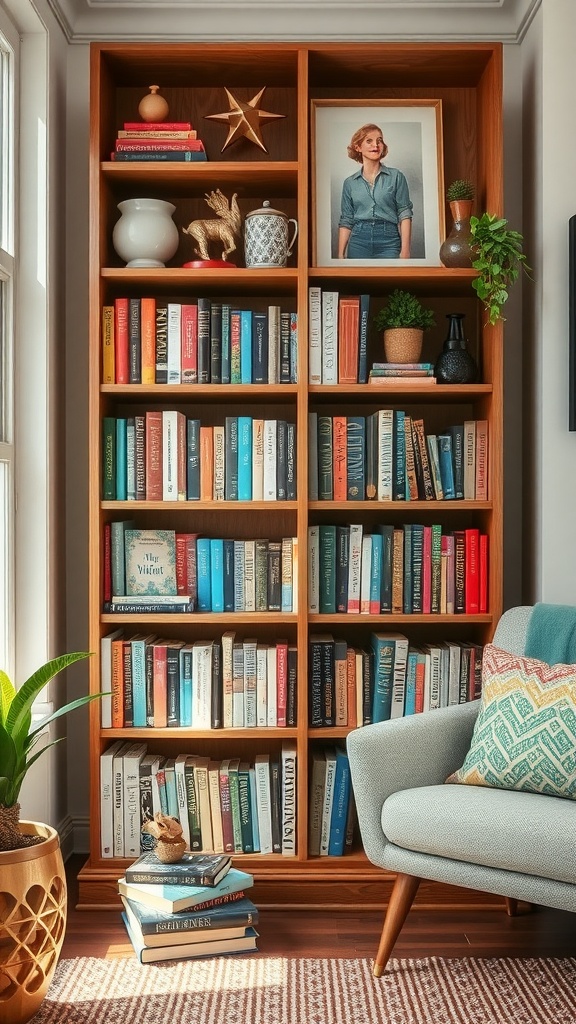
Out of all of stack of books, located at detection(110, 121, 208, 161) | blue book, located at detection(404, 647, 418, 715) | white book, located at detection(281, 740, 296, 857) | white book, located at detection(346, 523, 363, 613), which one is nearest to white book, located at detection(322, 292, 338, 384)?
white book, located at detection(346, 523, 363, 613)

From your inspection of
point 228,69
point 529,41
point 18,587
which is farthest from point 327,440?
point 529,41

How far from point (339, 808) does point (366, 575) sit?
0.70m

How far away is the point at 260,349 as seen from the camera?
274cm

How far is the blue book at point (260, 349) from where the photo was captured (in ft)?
9.00

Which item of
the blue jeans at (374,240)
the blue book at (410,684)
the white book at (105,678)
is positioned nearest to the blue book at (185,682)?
the white book at (105,678)

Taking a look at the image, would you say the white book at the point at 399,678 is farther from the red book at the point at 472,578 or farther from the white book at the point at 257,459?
the white book at the point at 257,459

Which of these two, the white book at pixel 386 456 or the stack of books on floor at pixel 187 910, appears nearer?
the stack of books on floor at pixel 187 910

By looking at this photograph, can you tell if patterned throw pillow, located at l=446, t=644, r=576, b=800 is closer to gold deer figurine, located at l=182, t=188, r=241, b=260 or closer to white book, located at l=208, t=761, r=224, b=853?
white book, located at l=208, t=761, r=224, b=853

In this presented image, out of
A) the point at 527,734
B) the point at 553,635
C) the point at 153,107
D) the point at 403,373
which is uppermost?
the point at 153,107

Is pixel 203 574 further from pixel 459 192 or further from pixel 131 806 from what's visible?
pixel 459 192

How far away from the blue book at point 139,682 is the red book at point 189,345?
2.65ft

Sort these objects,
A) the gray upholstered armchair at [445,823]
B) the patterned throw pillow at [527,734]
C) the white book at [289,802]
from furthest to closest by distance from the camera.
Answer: the white book at [289,802] < the patterned throw pillow at [527,734] < the gray upholstered armchair at [445,823]

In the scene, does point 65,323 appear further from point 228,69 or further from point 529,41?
point 529,41

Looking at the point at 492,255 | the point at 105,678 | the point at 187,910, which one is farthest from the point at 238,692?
the point at 492,255
